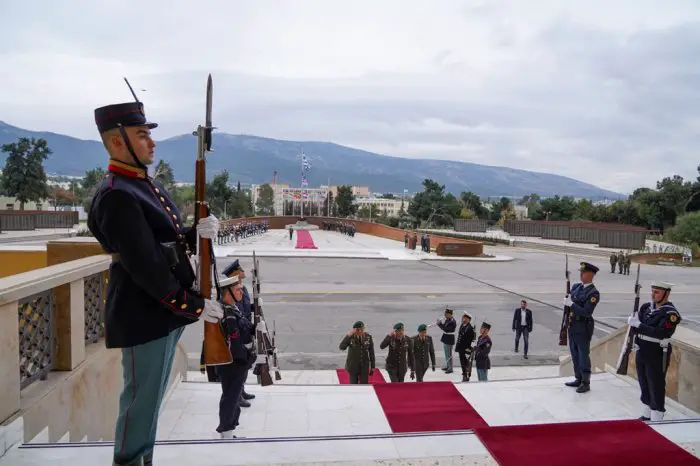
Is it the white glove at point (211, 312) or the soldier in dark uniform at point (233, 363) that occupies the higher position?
the white glove at point (211, 312)

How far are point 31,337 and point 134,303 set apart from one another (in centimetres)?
165

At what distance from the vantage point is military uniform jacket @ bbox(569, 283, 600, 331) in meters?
6.64

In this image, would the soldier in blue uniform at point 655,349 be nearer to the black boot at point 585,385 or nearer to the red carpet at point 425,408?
the black boot at point 585,385

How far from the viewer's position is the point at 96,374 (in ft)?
14.8

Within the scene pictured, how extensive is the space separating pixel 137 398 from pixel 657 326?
4.95 meters

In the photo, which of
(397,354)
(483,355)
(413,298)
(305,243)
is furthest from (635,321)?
(305,243)

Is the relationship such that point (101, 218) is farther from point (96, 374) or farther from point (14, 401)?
point (96, 374)

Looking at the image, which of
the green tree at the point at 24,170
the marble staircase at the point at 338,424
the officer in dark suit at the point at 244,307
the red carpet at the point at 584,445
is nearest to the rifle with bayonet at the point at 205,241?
the marble staircase at the point at 338,424

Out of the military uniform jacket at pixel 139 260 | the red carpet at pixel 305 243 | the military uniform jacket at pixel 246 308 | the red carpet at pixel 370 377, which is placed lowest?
the red carpet at pixel 370 377

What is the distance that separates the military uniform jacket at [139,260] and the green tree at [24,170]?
229ft

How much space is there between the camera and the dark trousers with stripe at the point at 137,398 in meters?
2.71

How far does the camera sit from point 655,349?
553 centimetres

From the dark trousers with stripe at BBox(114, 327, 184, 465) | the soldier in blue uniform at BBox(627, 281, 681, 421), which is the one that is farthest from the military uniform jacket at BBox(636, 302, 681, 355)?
the dark trousers with stripe at BBox(114, 327, 184, 465)

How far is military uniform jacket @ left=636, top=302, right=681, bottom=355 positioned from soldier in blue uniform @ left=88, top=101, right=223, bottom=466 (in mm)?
4569
